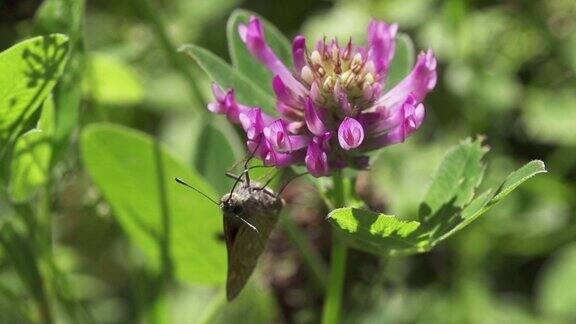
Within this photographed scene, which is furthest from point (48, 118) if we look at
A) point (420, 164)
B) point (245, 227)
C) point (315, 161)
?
point (420, 164)

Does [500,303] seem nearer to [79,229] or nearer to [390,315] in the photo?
[390,315]

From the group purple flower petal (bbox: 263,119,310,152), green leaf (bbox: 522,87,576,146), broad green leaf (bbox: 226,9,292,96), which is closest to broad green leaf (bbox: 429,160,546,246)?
purple flower petal (bbox: 263,119,310,152)

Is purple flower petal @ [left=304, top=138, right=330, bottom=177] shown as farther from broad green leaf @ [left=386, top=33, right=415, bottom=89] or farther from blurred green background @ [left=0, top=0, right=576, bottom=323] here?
blurred green background @ [left=0, top=0, right=576, bottom=323]

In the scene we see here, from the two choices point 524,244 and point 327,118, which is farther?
point 524,244

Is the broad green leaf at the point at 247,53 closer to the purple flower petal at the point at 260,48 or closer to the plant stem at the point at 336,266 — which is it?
the purple flower petal at the point at 260,48

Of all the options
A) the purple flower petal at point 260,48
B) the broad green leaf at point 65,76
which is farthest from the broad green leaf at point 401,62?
the broad green leaf at point 65,76

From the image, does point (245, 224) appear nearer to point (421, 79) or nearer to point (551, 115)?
point (421, 79)

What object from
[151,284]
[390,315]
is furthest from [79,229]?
[390,315]
